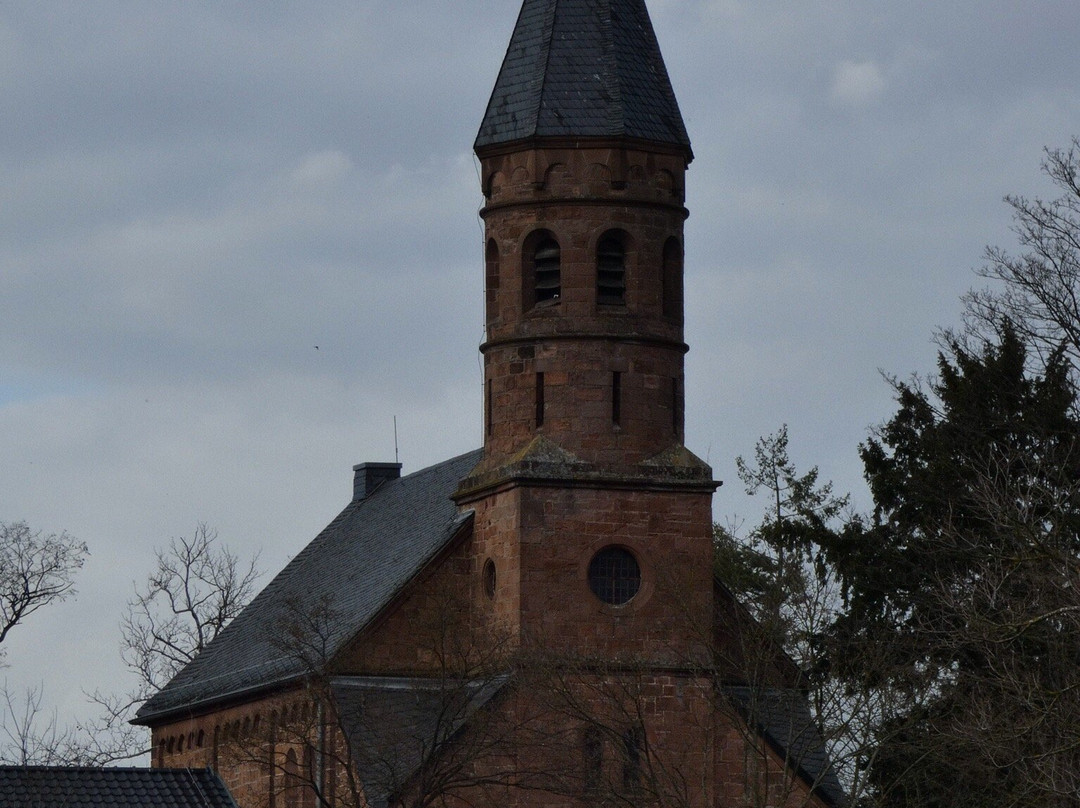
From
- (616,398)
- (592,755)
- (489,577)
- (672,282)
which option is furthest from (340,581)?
(672,282)

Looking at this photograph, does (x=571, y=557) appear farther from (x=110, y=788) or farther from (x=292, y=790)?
(x=110, y=788)

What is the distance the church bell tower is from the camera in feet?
143

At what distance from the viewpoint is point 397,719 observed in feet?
141

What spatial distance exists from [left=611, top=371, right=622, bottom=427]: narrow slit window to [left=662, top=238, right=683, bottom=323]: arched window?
1.59m

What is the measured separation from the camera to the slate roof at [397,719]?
1615 inches

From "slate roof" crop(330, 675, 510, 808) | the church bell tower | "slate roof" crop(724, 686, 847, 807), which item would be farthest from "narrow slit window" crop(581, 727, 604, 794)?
"slate roof" crop(724, 686, 847, 807)

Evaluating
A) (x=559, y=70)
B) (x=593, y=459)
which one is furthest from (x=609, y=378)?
(x=559, y=70)

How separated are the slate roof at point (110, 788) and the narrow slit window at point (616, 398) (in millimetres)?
9941

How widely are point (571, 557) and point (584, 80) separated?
7993mm

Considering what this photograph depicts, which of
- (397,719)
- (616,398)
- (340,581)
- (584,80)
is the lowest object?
(397,719)

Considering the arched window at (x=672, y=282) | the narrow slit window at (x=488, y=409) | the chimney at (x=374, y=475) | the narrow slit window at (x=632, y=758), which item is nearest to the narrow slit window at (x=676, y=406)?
the arched window at (x=672, y=282)

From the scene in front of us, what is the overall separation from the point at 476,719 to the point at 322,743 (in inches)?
93.9

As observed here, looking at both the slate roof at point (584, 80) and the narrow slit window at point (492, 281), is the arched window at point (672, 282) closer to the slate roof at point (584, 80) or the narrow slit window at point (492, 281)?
the slate roof at point (584, 80)

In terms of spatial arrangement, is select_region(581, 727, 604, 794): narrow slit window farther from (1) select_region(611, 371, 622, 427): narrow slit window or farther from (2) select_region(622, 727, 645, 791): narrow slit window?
(1) select_region(611, 371, 622, 427): narrow slit window
